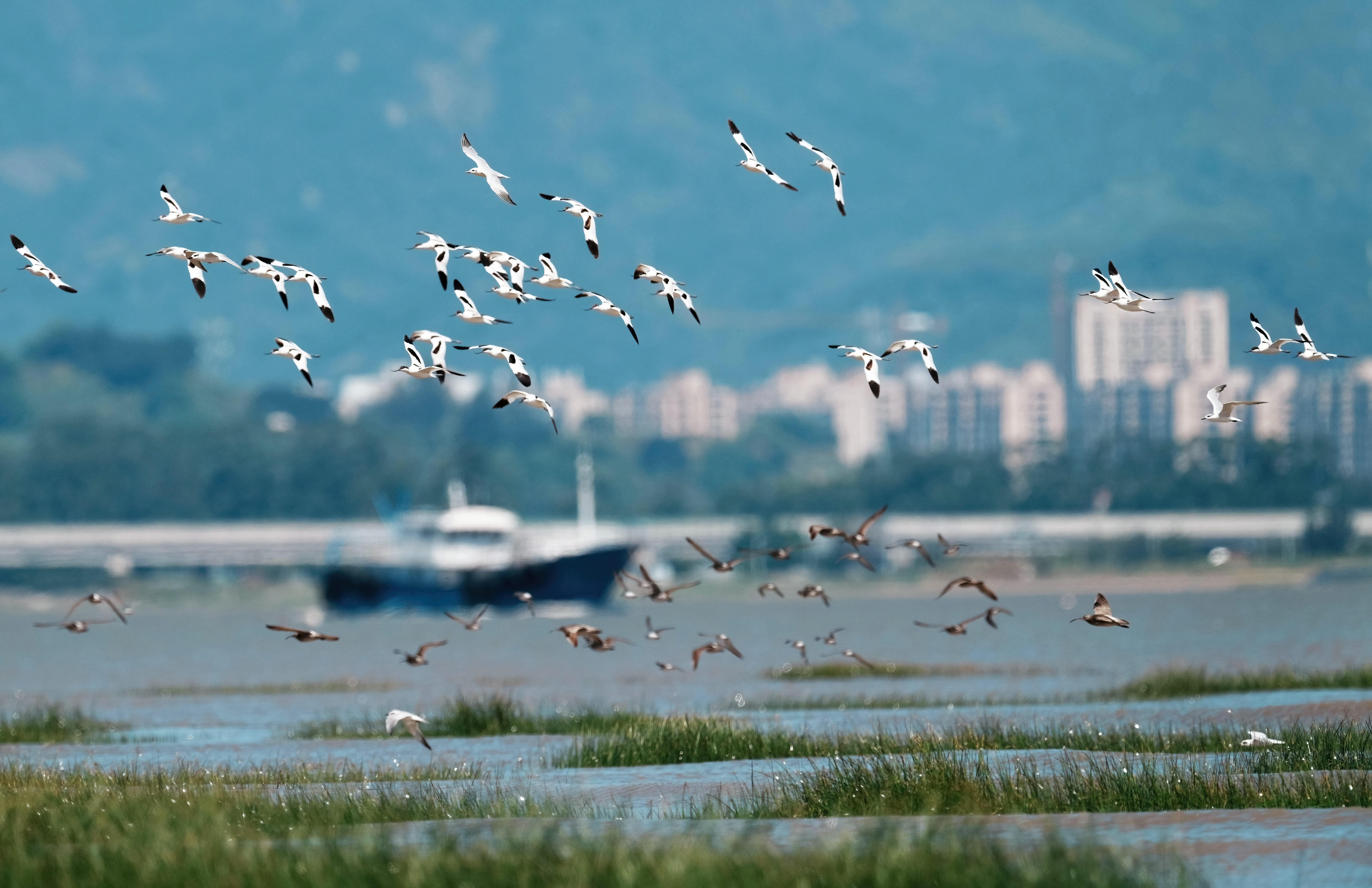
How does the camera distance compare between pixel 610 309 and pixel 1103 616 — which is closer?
pixel 1103 616

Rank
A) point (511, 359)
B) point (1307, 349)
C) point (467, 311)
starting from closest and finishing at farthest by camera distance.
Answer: point (1307, 349) < point (511, 359) < point (467, 311)

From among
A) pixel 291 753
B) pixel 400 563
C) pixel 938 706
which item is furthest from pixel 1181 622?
pixel 291 753

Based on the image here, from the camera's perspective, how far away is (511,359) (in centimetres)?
2855

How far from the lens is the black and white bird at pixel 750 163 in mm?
29297

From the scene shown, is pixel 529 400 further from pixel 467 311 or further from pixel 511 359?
pixel 467 311

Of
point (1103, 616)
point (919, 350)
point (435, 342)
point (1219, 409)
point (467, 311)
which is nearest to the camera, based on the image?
point (1103, 616)

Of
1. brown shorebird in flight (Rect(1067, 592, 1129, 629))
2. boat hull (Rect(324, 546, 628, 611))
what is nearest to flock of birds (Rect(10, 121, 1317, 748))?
brown shorebird in flight (Rect(1067, 592, 1129, 629))

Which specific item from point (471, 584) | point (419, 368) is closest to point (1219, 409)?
point (419, 368)

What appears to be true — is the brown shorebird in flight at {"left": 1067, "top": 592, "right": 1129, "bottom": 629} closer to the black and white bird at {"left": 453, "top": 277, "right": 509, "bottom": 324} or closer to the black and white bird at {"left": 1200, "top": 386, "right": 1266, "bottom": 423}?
the black and white bird at {"left": 1200, "top": 386, "right": 1266, "bottom": 423}

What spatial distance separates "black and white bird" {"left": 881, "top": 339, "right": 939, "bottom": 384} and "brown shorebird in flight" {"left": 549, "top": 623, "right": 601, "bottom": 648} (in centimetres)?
556

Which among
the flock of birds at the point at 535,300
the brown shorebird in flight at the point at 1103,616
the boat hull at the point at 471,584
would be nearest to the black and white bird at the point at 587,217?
the flock of birds at the point at 535,300

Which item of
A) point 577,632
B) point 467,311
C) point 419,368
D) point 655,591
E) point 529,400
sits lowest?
point 577,632

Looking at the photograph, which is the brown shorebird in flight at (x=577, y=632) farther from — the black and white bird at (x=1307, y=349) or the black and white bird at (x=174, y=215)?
the black and white bird at (x=1307, y=349)

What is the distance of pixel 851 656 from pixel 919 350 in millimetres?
23188
